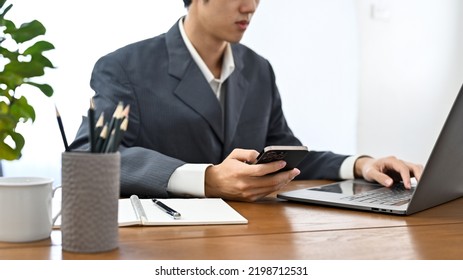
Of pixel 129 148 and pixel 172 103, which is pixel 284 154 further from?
pixel 172 103

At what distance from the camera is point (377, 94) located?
3.35 metres

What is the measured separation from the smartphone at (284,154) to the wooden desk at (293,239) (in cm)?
10

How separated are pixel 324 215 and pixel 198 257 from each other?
0.38 metres

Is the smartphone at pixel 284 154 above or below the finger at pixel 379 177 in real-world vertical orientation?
above

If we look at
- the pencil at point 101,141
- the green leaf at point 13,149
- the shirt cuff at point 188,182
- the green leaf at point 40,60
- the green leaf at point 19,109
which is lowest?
the shirt cuff at point 188,182

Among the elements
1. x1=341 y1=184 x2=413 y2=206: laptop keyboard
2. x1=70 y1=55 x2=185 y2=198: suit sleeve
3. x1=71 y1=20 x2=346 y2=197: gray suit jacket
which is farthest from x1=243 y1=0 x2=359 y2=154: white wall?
x1=341 y1=184 x2=413 y2=206: laptop keyboard

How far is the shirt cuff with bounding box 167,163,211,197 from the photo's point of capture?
47.8 inches

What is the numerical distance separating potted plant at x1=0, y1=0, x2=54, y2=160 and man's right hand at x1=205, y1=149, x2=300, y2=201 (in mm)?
474

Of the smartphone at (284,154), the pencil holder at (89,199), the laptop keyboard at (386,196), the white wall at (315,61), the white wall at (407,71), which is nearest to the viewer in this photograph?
the pencil holder at (89,199)

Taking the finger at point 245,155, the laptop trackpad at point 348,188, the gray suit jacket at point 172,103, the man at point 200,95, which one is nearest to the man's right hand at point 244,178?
the finger at point 245,155

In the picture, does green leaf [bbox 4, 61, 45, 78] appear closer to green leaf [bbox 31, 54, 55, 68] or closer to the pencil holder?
green leaf [bbox 31, 54, 55, 68]

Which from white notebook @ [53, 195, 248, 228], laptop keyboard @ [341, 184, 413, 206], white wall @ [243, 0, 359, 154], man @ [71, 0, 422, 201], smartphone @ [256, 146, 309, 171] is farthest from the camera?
white wall @ [243, 0, 359, 154]

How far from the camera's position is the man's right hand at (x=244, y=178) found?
45.9 inches

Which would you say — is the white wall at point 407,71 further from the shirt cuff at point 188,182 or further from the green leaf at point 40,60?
the green leaf at point 40,60
